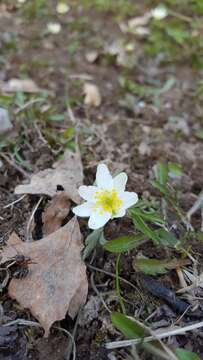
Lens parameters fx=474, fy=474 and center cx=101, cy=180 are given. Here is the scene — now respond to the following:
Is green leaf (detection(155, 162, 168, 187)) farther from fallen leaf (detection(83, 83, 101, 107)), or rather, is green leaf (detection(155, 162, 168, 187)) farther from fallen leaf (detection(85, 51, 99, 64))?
fallen leaf (detection(85, 51, 99, 64))

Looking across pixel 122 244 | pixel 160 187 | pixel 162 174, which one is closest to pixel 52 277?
pixel 122 244

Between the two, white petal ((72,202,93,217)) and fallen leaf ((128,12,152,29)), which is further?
fallen leaf ((128,12,152,29))

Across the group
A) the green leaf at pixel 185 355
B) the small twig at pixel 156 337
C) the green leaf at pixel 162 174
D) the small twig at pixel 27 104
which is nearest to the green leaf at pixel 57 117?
the small twig at pixel 27 104

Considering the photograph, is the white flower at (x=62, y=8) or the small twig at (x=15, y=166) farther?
the white flower at (x=62, y=8)

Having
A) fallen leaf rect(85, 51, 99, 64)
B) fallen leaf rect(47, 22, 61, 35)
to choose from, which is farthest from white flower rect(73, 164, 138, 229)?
fallen leaf rect(47, 22, 61, 35)

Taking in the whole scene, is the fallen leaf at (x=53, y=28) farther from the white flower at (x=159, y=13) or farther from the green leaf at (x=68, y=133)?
the green leaf at (x=68, y=133)

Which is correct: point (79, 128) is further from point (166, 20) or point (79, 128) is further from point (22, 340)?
point (166, 20)

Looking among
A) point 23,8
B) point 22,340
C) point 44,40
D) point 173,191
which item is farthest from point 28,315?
point 23,8
